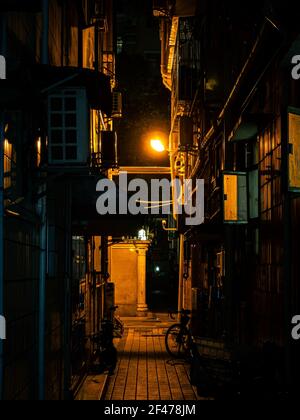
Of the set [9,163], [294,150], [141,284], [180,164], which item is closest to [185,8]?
[180,164]

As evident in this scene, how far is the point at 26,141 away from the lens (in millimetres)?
8992

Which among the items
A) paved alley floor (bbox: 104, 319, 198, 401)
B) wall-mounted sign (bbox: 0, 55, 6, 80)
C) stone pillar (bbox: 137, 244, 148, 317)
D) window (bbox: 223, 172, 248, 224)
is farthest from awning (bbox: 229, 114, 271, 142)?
stone pillar (bbox: 137, 244, 148, 317)

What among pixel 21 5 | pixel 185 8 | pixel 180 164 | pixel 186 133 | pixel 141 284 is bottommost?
pixel 141 284

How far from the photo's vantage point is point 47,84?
8.81 metres

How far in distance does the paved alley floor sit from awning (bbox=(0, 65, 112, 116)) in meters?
8.82

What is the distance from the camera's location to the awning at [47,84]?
7254 mm

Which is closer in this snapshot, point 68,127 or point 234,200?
point 68,127

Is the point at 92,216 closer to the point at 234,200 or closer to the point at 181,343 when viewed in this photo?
the point at 234,200

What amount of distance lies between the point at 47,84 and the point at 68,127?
2.39ft

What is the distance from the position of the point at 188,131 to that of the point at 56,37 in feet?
48.8

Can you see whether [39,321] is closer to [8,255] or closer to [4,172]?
[8,255]

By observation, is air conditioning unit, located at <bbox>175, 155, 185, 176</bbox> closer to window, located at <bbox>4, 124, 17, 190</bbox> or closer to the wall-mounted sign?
window, located at <bbox>4, 124, 17, 190</bbox>
